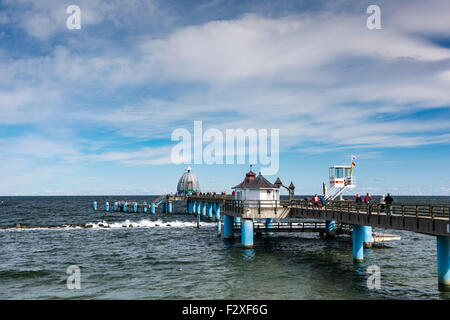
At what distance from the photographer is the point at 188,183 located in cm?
12706

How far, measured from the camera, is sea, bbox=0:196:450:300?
2052cm

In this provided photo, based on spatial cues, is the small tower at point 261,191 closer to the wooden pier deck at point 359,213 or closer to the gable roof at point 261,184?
the gable roof at point 261,184

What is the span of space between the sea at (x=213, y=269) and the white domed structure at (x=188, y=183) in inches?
3262

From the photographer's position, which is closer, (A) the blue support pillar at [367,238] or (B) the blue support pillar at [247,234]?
(B) the blue support pillar at [247,234]

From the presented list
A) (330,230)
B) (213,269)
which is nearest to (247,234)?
(213,269)

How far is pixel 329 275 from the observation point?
2428 cm

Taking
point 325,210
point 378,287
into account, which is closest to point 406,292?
point 378,287

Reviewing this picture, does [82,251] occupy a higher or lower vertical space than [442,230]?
lower

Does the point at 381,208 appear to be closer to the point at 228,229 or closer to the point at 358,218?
the point at 358,218

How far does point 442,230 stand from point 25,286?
2285 cm

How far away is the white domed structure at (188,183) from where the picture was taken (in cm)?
12652

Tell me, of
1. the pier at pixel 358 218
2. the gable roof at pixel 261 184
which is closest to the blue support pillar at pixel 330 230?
the pier at pixel 358 218
